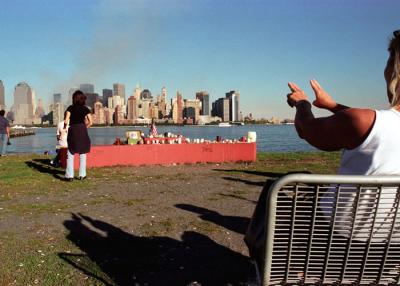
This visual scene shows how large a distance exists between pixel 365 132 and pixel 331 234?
0.54 meters

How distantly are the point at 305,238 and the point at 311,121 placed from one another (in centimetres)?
59

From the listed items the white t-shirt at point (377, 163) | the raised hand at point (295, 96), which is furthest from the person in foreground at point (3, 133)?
the white t-shirt at point (377, 163)

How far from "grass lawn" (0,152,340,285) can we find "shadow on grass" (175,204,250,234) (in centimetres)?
1

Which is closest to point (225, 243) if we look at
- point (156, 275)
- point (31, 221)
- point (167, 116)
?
point (156, 275)

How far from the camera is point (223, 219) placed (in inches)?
245

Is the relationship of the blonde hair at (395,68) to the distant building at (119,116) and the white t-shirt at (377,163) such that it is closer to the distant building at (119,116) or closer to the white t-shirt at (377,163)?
the white t-shirt at (377,163)

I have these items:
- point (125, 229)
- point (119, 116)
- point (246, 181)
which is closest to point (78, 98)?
point (246, 181)

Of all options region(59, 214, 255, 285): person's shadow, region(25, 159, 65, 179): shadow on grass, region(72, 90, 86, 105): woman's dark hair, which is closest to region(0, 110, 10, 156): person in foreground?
region(25, 159, 65, 179): shadow on grass

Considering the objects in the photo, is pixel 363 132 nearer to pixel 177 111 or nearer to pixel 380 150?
pixel 380 150

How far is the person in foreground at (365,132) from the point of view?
198cm

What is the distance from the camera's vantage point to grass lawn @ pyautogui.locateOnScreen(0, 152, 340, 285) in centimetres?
403

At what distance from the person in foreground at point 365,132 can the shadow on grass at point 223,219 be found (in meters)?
3.56

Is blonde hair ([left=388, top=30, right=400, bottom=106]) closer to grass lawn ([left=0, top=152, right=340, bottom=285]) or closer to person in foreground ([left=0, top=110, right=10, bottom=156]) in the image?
grass lawn ([left=0, top=152, right=340, bottom=285])

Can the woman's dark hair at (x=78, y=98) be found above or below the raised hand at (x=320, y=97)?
above
